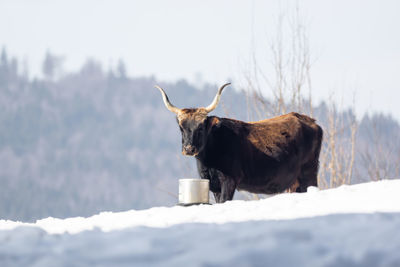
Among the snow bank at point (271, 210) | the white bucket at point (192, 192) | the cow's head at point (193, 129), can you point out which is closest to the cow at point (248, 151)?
the cow's head at point (193, 129)

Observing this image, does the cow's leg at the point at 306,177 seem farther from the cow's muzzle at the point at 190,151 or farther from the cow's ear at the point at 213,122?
the cow's muzzle at the point at 190,151

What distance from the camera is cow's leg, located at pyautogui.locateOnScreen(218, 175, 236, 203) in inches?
238

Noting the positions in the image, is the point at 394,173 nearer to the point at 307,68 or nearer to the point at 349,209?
the point at 307,68

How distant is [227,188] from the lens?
6.10 metres

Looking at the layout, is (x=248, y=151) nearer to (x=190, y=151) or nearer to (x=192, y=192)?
(x=190, y=151)

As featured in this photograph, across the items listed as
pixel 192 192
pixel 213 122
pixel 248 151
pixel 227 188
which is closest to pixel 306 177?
pixel 248 151

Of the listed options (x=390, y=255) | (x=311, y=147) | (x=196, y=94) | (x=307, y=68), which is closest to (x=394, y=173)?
(x=307, y=68)

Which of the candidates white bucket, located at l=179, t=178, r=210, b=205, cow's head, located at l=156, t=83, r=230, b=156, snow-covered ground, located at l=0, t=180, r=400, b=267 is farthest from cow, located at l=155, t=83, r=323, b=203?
snow-covered ground, located at l=0, t=180, r=400, b=267

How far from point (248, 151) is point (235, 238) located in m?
3.52

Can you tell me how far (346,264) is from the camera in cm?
262

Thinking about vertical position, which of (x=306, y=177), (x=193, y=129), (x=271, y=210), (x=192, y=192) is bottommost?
(x=306, y=177)

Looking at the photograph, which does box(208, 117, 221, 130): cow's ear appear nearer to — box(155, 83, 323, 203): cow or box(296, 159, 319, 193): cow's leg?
box(155, 83, 323, 203): cow

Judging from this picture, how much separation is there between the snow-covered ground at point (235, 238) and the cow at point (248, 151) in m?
2.42

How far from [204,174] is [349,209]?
2940 mm
